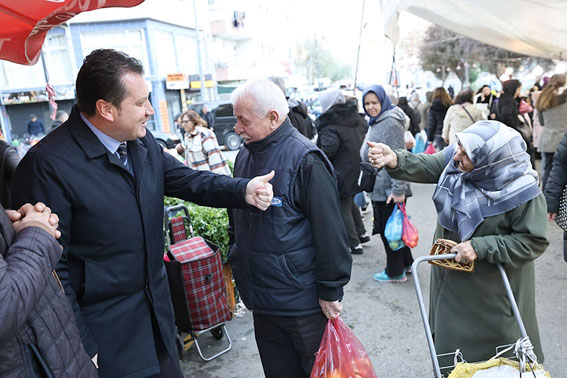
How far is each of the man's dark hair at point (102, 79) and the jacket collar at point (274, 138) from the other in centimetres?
71

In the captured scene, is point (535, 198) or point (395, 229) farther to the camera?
point (395, 229)

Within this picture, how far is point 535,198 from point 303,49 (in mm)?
60719

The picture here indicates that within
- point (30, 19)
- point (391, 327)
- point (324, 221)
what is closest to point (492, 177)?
point (324, 221)

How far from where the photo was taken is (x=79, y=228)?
6.29 ft

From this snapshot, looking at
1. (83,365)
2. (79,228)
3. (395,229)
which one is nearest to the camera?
(83,365)

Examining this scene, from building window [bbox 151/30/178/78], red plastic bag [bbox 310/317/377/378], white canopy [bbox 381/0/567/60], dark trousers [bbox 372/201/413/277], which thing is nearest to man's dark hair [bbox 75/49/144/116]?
red plastic bag [bbox 310/317/377/378]

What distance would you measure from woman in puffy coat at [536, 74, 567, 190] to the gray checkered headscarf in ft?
17.0

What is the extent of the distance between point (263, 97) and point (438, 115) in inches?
310

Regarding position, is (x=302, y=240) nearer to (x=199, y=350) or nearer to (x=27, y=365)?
(x=27, y=365)

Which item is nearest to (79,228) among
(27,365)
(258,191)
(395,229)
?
(27,365)

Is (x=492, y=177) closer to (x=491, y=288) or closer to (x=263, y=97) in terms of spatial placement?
(x=491, y=288)

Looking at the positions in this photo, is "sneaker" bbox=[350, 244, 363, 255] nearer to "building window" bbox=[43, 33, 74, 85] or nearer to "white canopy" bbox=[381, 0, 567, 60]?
"white canopy" bbox=[381, 0, 567, 60]

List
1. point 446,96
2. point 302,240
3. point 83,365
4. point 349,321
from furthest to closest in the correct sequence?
point 446,96, point 349,321, point 302,240, point 83,365

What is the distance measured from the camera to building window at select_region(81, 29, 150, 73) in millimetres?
25312
